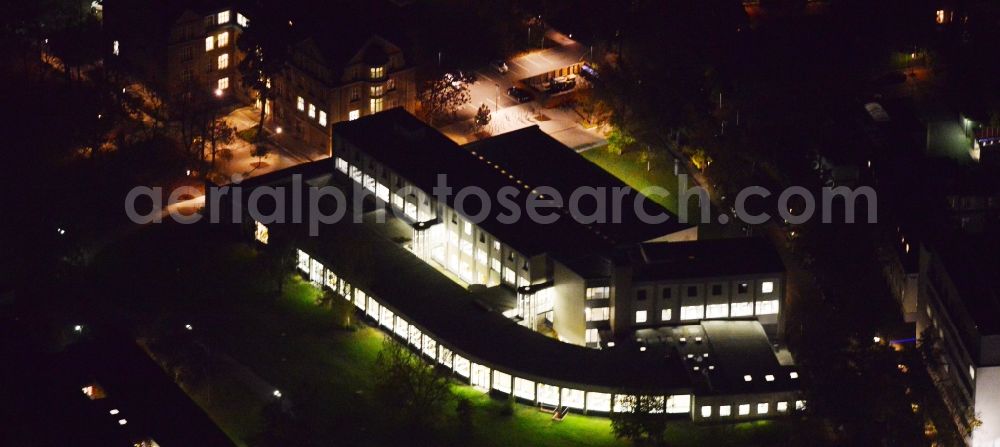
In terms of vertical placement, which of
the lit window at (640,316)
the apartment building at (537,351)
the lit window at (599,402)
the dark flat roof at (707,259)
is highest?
the dark flat roof at (707,259)

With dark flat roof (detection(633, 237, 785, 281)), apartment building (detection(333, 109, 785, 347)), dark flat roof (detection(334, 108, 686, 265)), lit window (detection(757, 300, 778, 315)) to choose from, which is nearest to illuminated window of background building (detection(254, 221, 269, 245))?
apartment building (detection(333, 109, 785, 347))

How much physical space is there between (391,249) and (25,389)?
35286 mm

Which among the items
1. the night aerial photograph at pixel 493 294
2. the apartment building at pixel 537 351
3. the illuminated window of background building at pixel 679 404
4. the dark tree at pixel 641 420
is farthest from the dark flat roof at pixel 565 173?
the dark tree at pixel 641 420

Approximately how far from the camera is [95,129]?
650 feet

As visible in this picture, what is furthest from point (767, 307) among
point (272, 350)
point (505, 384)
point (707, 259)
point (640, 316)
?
point (272, 350)

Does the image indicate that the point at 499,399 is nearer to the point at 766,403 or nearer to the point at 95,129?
the point at 766,403

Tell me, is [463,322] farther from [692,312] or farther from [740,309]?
[740,309]

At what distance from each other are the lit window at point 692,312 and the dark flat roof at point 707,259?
283 cm

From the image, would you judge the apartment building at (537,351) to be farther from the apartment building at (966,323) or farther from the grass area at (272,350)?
the apartment building at (966,323)

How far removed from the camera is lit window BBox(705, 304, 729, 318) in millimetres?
173500

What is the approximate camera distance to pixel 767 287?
173m

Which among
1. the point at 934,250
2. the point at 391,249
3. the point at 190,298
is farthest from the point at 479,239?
the point at 934,250

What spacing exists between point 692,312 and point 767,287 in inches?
229

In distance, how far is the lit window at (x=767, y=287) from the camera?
17300 centimetres
